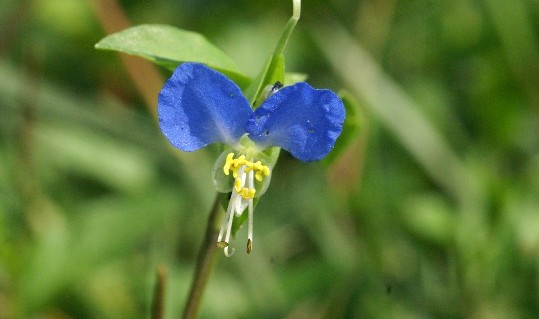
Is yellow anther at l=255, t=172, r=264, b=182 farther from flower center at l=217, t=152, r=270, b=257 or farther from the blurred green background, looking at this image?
the blurred green background

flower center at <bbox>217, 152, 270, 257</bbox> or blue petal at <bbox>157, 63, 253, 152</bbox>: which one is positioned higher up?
blue petal at <bbox>157, 63, 253, 152</bbox>

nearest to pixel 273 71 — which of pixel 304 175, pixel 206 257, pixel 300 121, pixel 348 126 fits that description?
pixel 300 121

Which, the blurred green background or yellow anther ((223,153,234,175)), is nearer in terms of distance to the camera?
yellow anther ((223,153,234,175))

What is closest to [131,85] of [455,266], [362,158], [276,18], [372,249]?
[276,18]

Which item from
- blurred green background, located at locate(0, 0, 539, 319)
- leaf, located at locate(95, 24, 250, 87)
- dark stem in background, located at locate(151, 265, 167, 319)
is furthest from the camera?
blurred green background, located at locate(0, 0, 539, 319)

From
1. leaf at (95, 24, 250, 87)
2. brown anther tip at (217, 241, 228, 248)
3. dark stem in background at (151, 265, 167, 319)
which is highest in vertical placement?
leaf at (95, 24, 250, 87)

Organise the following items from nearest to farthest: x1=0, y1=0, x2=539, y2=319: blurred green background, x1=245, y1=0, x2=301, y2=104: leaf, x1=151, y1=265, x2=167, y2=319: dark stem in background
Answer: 1. x1=245, y1=0, x2=301, y2=104: leaf
2. x1=151, y1=265, x2=167, y2=319: dark stem in background
3. x1=0, y1=0, x2=539, y2=319: blurred green background

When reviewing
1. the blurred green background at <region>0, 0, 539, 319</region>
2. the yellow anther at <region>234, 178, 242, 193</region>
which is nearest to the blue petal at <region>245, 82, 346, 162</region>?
the yellow anther at <region>234, 178, 242, 193</region>

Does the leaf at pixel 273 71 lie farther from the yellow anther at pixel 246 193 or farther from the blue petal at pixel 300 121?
the yellow anther at pixel 246 193
